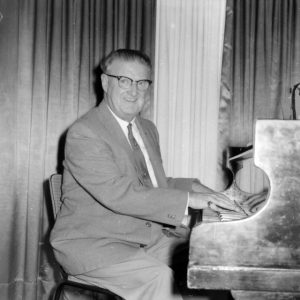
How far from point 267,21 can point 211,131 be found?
1.08 m

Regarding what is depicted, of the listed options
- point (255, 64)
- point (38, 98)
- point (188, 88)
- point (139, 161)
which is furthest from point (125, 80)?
point (255, 64)

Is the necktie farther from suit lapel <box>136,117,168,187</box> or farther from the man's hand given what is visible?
the man's hand

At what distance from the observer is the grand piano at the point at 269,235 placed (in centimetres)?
140

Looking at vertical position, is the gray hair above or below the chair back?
above

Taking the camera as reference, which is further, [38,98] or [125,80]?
[38,98]

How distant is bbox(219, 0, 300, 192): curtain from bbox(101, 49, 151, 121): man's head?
4.64 feet

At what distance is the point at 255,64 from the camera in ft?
12.1

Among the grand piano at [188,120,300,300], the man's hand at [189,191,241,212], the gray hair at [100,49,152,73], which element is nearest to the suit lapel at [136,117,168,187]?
the gray hair at [100,49,152,73]

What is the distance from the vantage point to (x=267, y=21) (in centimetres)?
366

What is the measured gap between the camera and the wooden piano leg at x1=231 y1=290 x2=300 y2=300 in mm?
1416

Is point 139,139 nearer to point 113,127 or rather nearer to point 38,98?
point 113,127

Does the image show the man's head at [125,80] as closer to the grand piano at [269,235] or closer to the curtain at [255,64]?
the grand piano at [269,235]

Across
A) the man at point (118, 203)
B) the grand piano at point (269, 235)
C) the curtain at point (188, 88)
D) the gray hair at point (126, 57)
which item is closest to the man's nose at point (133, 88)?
the man at point (118, 203)

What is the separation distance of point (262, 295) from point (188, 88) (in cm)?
255
